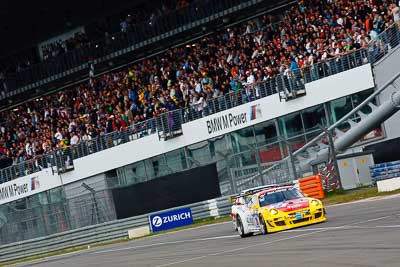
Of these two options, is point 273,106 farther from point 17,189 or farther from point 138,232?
point 17,189

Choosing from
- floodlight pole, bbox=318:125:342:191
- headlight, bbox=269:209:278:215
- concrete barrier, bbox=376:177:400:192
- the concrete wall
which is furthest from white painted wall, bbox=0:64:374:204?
headlight, bbox=269:209:278:215

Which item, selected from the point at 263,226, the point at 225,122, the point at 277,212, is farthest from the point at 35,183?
the point at 277,212

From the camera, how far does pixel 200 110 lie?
42.6m

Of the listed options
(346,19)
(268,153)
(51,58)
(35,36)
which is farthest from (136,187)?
(35,36)

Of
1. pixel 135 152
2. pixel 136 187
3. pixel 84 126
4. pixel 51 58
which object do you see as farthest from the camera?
pixel 51 58

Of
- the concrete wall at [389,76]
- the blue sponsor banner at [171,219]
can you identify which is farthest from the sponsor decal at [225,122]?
the concrete wall at [389,76]

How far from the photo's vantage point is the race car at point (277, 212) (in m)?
22.4

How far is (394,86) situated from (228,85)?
27.2ft

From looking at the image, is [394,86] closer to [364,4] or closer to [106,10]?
[364,4]

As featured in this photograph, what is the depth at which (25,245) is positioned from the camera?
4028cm

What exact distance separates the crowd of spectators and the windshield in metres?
13.9

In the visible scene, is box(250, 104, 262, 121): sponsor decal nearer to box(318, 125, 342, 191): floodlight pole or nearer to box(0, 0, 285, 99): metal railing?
box(0, 0, 285, 99): metal railing

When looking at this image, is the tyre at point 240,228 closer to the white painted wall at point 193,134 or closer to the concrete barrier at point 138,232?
the concrete barrier at point 138,232

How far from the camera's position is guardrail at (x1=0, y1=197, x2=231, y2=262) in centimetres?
3606
